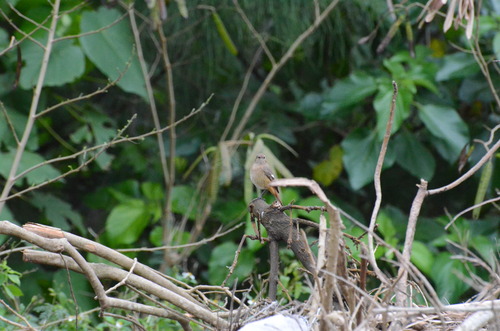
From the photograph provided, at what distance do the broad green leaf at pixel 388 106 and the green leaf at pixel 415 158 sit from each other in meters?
0.25

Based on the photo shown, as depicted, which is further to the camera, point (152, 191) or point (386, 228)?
→ point (152, 191)

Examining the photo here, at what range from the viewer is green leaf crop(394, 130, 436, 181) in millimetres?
4238

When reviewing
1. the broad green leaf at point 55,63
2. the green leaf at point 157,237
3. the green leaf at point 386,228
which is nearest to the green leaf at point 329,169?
the green leaf at point 386,228

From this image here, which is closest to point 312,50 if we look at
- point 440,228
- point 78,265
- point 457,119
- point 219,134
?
point 219,134

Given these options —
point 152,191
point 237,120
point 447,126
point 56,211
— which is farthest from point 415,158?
point 56,211

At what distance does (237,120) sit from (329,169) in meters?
0.69

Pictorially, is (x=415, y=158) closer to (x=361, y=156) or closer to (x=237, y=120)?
(x=361, y=156)

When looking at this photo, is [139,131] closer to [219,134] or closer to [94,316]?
[219,134]

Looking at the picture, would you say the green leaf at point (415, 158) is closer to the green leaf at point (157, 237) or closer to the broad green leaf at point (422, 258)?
the broad green leaf at point (422, 258)

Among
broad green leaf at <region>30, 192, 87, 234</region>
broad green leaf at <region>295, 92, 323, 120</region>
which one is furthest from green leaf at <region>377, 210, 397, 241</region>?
broad green leaf at <region>30, 192, 87, 234</region>

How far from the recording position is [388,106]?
399 cm

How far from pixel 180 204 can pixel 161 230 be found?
0.20 metres

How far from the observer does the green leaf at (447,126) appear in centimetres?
409

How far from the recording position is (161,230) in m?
4.21
